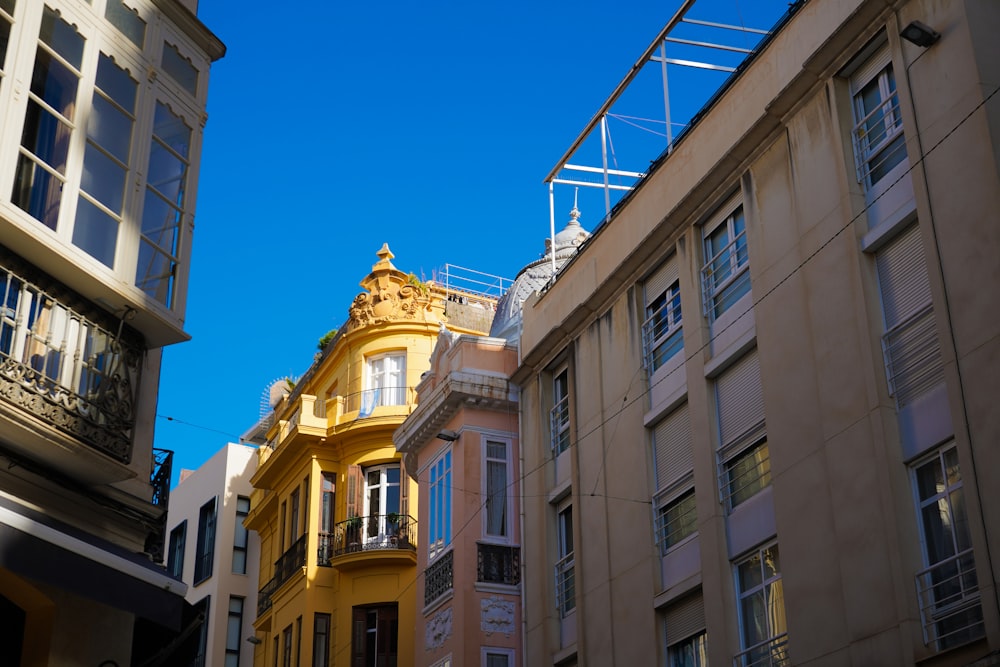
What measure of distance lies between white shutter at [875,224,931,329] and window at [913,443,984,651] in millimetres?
1869

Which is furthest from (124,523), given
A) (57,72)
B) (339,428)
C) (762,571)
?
(339,428)

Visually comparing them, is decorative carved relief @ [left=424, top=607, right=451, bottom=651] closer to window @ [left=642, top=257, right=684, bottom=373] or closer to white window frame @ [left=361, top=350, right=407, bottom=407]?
window @ [left=642, top=257, right=684, bottom=373]

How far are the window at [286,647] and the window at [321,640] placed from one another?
4.25 ft

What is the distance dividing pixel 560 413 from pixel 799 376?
8.06 meters

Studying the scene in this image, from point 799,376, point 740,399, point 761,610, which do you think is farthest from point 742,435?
point 761,610

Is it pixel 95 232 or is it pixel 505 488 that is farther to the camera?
pixel 505 488

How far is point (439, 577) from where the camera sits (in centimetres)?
2622

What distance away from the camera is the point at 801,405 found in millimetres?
17531

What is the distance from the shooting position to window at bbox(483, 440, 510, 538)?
2564 centimetres

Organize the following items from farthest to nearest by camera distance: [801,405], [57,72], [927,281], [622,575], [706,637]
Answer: [622,575] → [706,637] → [801,405] → [927,281] → [57,72]

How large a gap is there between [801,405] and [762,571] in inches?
93.4

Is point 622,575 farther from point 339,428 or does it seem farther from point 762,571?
point 339,428

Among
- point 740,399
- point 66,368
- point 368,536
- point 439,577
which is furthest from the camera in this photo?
point 368,536

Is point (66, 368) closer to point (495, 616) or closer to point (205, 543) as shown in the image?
point (495, 616)
